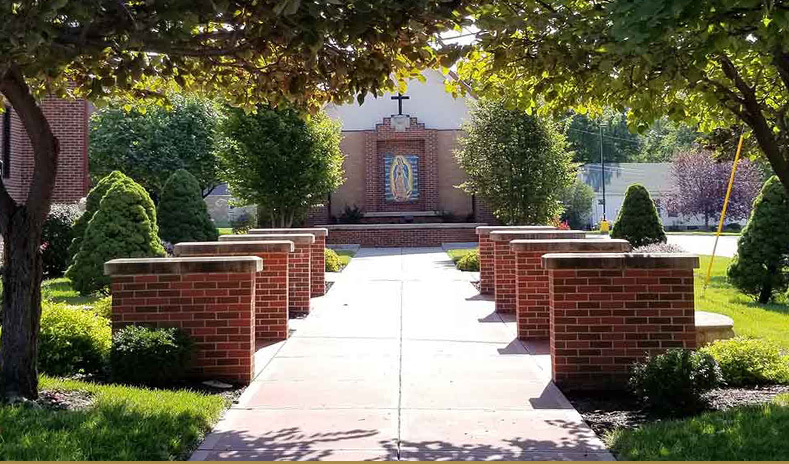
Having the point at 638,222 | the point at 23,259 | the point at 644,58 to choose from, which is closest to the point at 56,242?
the point at 23,259

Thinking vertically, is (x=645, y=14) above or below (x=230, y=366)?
above

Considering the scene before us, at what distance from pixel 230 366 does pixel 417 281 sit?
858 cm

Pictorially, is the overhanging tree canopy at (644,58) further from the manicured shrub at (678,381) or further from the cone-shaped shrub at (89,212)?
the cone-shaped shrub at (89,212)

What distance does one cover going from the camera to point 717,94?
5.83m

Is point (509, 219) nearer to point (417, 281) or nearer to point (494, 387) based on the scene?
point (417, 281)

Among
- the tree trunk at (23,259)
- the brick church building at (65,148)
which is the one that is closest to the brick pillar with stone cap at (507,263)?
the tree trunk at (23,259)

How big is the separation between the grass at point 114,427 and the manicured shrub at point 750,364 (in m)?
4.65

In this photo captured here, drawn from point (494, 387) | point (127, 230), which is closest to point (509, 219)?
point (127, 230)

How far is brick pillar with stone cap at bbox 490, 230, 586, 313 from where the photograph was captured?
35.7 ft

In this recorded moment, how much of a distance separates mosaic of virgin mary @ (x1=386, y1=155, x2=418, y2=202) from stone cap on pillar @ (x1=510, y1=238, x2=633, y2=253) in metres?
21.3

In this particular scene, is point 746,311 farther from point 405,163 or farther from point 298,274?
point 405,163

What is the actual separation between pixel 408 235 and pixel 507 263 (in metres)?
16.5

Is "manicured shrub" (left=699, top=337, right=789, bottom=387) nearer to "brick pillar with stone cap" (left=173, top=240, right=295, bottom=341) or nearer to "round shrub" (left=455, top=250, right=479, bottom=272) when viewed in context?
"brick pillar with stone cap" (left=173, top=240, right=295, bottom=341)

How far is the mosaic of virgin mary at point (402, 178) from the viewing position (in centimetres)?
3023
